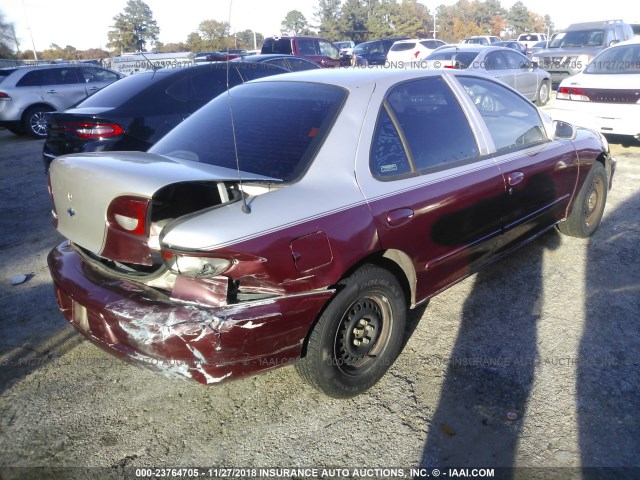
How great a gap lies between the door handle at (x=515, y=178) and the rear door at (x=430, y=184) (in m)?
0.11

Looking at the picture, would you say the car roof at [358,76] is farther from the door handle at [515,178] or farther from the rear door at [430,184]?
the door handle at [515,178]

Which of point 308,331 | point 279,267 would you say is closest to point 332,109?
point 279,267

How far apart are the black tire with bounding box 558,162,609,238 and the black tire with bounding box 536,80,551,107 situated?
8950mm

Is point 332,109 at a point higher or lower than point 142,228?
higher

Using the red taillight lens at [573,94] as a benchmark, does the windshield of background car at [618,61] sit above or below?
above

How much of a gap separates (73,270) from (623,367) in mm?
2991

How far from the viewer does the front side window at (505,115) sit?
141 inches

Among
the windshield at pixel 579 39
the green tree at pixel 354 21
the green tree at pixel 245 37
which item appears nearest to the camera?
the green tree at pixel 245 37

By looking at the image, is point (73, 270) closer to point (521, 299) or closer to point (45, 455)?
point (45, 455)

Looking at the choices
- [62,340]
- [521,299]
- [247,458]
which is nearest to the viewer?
[247,458]

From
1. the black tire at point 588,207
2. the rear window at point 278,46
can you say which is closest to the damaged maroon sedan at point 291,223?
the black tire at point 588,207

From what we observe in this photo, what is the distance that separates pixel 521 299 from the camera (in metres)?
3.77

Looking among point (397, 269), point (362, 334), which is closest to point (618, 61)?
point (397, 269)

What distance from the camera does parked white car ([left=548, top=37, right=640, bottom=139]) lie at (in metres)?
7.52
